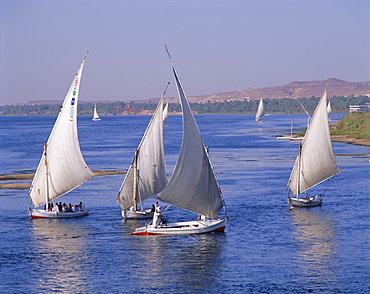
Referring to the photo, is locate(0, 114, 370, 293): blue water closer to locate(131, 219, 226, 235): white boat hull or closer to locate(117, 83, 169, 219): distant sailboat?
locate(131, 219, 226, 235): white boat hull

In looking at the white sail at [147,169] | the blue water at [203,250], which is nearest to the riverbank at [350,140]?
the blue water at [203,250]

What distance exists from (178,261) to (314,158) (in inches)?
1034

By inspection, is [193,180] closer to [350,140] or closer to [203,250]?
[203,250]

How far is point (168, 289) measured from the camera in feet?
131

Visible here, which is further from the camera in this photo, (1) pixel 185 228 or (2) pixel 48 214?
(2) pixel 48 214

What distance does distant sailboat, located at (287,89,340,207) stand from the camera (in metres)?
66.1

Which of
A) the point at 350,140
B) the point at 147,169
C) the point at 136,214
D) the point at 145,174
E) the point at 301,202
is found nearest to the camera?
the point at 136,214

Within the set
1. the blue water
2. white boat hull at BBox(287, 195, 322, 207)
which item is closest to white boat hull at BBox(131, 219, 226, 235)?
the blue water

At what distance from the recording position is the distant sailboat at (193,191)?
50.5 metres

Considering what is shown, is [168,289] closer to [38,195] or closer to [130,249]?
[130,249]

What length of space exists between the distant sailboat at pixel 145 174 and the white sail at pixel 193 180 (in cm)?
763

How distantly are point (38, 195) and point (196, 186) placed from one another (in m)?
17.5

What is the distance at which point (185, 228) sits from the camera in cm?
5172

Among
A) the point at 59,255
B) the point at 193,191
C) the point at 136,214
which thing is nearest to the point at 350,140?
the point at 136,214
